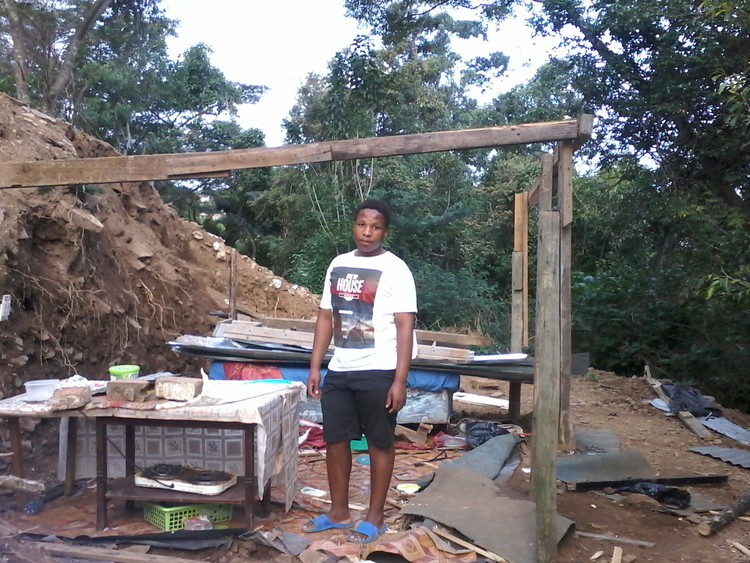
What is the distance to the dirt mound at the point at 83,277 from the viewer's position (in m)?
5.49

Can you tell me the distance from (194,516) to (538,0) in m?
10.7

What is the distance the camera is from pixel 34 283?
5645 millimetres

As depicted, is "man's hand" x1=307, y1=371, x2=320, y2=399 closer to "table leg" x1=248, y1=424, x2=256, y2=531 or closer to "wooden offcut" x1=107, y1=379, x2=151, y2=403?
"table leg" x1=248, y1=424, x2=256, y2=531

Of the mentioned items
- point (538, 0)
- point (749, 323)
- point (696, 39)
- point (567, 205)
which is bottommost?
point (749, 323)

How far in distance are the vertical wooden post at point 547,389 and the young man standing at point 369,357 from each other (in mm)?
688

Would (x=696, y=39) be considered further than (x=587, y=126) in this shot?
Yes

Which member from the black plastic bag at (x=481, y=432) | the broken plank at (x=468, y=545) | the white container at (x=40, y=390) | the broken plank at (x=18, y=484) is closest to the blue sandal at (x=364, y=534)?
the broken plank at (x=468, y=545)

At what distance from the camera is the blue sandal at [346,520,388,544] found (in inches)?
137

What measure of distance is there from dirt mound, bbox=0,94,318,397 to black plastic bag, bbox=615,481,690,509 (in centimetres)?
471

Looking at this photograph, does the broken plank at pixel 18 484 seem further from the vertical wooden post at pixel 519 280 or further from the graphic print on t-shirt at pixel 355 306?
the vertical wooden post at pixel 519 280

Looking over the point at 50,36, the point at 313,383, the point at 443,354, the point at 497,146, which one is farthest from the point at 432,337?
the point at 50,36

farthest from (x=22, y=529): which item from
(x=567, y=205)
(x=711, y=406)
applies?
(x=711, y=406)

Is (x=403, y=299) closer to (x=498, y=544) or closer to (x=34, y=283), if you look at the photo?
(x=498, y=544)

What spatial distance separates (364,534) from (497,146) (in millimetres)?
2231
